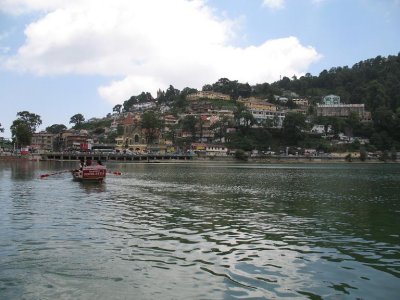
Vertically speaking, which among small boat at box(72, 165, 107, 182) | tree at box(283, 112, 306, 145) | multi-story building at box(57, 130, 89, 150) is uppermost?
tree at box(283, 112, 306, 145)

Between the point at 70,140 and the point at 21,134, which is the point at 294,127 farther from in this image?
the point at 21,134

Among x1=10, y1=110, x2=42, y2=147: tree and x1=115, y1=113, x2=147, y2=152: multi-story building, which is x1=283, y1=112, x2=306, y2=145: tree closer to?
x1=115, y1=113, x2=147, y2=152: multi-story building

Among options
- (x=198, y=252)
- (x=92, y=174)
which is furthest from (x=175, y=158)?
(x=198, y=252)

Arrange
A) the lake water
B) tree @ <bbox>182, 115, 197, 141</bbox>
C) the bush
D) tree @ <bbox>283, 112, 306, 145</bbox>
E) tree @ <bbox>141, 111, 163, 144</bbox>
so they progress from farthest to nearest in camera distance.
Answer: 1. tree @ <bbox>283, 112, 306, 145</bbox>
2. tree @ <bbox>182, 115, 197, 141</bbox>
3. tree @ <bbox>141, 111, 163, 144</bbox>
4. the bush
5. the lake water

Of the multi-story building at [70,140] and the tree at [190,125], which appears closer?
the tree at [190,125]

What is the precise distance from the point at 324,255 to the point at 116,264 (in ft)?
23.3

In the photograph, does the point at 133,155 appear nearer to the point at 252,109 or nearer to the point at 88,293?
the point at 252,109

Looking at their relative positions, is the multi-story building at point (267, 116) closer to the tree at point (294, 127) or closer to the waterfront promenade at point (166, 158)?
the tree at point (294, 127)

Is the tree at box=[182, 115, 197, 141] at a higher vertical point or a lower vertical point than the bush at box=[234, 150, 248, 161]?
higher

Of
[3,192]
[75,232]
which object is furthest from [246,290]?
[3,192]

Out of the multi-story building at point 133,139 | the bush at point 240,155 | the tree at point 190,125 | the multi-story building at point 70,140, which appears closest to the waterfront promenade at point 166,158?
the bush at point 240,155

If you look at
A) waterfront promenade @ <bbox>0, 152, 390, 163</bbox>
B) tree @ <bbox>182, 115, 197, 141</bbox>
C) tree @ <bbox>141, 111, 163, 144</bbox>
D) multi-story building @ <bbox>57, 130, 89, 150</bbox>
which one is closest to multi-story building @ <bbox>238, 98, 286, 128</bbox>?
waterfront promenade @ <bbox>0, 152, 390, 163</bbox>

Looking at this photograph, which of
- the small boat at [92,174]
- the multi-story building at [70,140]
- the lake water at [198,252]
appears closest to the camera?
the lake water at [198,252]

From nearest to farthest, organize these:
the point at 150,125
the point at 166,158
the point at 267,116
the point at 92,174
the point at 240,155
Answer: the point at 92,174, the point at 166,158, the point at 240,155, the point at 150,125, the point at 267,116
